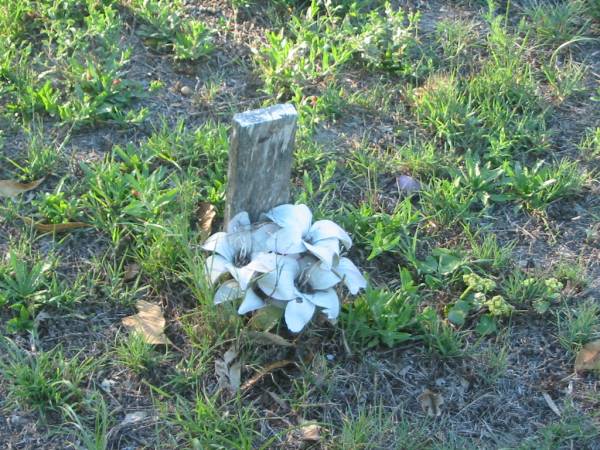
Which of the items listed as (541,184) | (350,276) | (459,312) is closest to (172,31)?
(350,276)

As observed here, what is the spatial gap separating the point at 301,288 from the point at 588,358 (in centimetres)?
100

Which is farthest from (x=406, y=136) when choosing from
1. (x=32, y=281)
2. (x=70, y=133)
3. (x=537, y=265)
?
(x=32, y=281)

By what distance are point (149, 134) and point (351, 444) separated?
160 cm

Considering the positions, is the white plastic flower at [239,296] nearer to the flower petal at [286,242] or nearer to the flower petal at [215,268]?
the flower petal at [215,268]

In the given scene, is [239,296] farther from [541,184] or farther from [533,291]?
[541,184]

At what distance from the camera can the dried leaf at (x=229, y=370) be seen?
254 cm

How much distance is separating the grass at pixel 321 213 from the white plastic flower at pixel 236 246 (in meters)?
0.06

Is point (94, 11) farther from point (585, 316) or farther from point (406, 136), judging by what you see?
point (585, 316)

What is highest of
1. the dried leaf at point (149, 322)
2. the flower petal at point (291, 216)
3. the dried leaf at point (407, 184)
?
the flower petal at point (291, 216)

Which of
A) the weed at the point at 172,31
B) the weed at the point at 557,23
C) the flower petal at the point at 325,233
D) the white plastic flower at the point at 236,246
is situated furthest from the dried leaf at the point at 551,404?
the weed at the point at 172,31

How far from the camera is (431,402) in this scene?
2613 mm

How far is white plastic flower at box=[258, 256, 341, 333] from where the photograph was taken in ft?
8.24

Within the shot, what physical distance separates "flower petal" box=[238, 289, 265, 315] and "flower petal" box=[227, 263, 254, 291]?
0.03 m

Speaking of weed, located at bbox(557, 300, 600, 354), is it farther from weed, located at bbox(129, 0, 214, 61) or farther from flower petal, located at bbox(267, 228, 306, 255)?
weed, located at bbox(129, 0, 214, 61)
